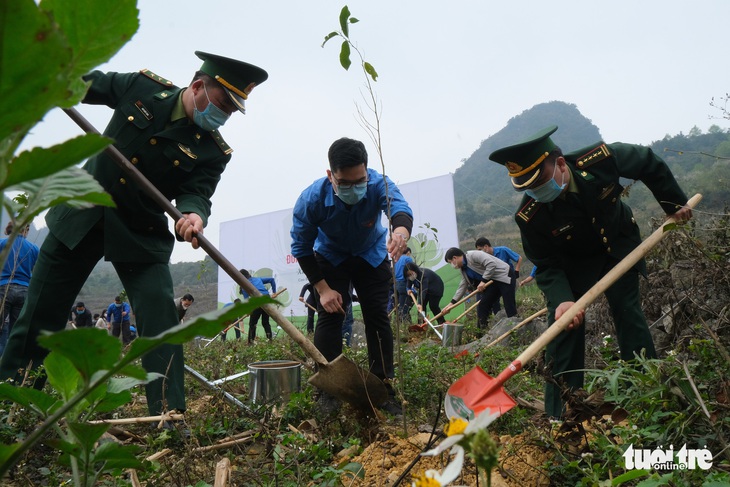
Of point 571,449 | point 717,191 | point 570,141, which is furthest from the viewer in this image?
point 570,141

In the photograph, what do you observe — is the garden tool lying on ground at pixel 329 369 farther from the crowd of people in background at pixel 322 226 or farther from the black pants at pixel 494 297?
the black pants at pixel 494 297

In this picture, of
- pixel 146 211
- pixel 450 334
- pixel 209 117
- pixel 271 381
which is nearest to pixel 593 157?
pixel 209 117

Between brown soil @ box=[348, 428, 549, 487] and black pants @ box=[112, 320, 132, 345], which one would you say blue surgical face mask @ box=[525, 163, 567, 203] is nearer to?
brown soil @ box=[348, 428, 549, 487]

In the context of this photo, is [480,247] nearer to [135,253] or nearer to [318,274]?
[318,274]

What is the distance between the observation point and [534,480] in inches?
74.4

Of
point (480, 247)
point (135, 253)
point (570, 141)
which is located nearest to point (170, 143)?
point (135, 253)

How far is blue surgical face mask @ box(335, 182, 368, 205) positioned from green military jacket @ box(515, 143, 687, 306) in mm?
973

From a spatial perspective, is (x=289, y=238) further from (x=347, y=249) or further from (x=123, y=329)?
(x=347, y=249)

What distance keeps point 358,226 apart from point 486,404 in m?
1.58

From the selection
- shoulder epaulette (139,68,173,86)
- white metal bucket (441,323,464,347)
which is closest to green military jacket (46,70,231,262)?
shoulder epaulette (139,68,173,86)

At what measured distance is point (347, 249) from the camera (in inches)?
146

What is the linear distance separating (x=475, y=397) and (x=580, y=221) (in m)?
1.29

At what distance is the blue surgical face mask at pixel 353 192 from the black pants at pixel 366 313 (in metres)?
0.47

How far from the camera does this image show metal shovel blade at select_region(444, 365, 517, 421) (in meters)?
2.38
